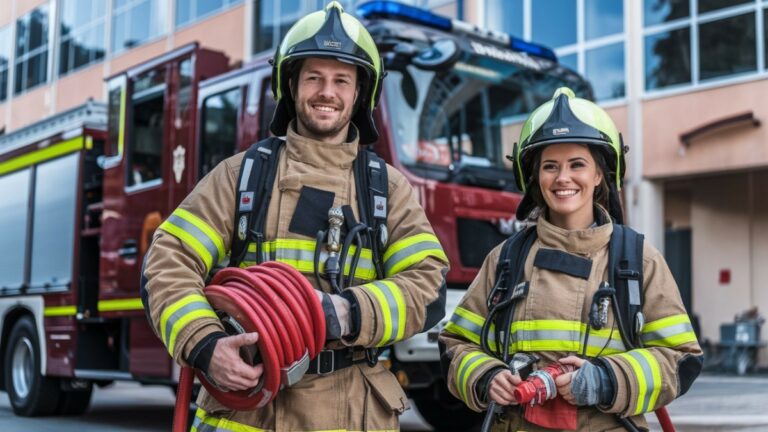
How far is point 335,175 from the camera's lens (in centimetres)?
278

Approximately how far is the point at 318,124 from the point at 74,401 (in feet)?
25.1

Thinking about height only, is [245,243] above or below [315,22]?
below

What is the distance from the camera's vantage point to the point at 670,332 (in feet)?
8.84

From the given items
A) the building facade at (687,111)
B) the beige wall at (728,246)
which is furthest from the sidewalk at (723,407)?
the beige wall at (728,246)

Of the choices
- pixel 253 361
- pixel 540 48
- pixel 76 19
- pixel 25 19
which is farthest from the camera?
pixel 25 19

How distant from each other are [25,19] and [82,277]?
3042cm

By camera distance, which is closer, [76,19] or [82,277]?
[82,277]

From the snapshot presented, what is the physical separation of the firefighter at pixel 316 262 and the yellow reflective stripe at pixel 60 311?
6420 millimetres

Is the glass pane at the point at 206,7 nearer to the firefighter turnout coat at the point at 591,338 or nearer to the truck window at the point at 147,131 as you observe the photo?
the truck window at the point at 147,131

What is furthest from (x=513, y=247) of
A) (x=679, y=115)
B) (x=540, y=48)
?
(x=679, y=115)

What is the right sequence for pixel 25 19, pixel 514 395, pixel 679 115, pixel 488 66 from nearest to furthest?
pixel 514 395, pixel 488 66, pixel 679 115, pixel 25 19

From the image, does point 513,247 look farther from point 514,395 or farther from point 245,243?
point 245,243

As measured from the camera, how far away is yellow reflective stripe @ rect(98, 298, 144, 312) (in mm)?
7746

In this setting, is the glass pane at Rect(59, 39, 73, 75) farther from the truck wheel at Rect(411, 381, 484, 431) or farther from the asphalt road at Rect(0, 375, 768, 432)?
the truck wheel at Rect(411, 381, 484, 431)
